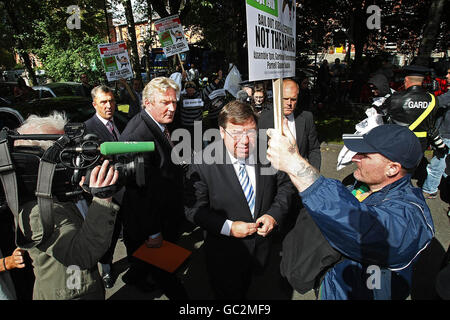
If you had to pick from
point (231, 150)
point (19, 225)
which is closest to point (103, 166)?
point (19, 225)

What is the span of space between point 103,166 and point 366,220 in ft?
4.11

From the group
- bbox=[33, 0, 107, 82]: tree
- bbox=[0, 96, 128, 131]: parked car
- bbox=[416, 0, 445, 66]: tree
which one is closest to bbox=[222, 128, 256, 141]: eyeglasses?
bbox=[0, 96, 128, 131]: parked car

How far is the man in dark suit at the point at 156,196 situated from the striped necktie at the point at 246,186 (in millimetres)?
828

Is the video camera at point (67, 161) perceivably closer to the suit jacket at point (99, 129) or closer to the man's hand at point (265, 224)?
the man's hand at point (265, 224)

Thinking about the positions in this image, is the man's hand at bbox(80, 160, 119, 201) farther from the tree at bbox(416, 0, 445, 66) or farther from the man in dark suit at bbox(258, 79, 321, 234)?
the tree at bbox(416, 0, 445, 66)

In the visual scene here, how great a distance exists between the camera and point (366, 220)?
4.03ft

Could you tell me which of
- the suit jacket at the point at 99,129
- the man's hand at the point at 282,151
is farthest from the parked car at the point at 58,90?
the man's hand at the point at 282,151

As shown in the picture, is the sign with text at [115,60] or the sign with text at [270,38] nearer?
the sign with text at [270,38]

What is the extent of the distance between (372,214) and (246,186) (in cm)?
109

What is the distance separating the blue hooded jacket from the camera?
1.24m

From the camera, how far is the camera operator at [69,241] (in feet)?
4.59

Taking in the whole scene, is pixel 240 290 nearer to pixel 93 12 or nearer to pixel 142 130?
pixel 142 130

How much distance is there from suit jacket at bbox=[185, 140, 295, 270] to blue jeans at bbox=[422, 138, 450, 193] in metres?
3.71

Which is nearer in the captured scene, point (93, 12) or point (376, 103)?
point (376, 103)
